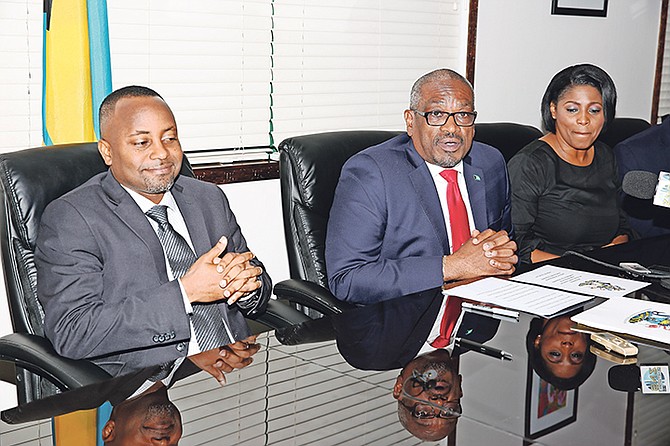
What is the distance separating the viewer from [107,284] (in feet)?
6.83

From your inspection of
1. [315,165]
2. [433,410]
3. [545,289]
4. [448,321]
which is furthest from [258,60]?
[433,410]

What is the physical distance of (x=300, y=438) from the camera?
1.32 metres

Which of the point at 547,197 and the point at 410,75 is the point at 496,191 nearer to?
the point at 547,197

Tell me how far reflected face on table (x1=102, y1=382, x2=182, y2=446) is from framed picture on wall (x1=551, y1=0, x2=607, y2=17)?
3.65m

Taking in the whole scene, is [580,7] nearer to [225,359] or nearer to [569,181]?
[569,181]

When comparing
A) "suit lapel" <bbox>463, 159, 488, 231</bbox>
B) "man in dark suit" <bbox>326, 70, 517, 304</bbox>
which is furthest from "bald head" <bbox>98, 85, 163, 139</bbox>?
"suit lapel" <bbox>463, 159, 488, 231</bbox>

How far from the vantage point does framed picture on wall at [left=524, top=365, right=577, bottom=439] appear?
4.54ft

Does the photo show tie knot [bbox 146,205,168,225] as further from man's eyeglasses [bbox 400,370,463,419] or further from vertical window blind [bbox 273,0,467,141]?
vertical window blind [bbox 273,0,467,141]

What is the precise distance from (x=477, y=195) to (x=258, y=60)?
3.56ft

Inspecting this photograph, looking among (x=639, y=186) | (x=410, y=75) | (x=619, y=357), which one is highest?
(x=410, y=75)

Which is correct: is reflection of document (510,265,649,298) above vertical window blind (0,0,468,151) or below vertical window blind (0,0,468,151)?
below

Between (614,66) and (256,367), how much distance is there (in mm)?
3896

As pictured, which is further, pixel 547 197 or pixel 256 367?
pixel 547 197

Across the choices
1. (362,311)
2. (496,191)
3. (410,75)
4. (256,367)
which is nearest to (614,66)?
(410,75)
